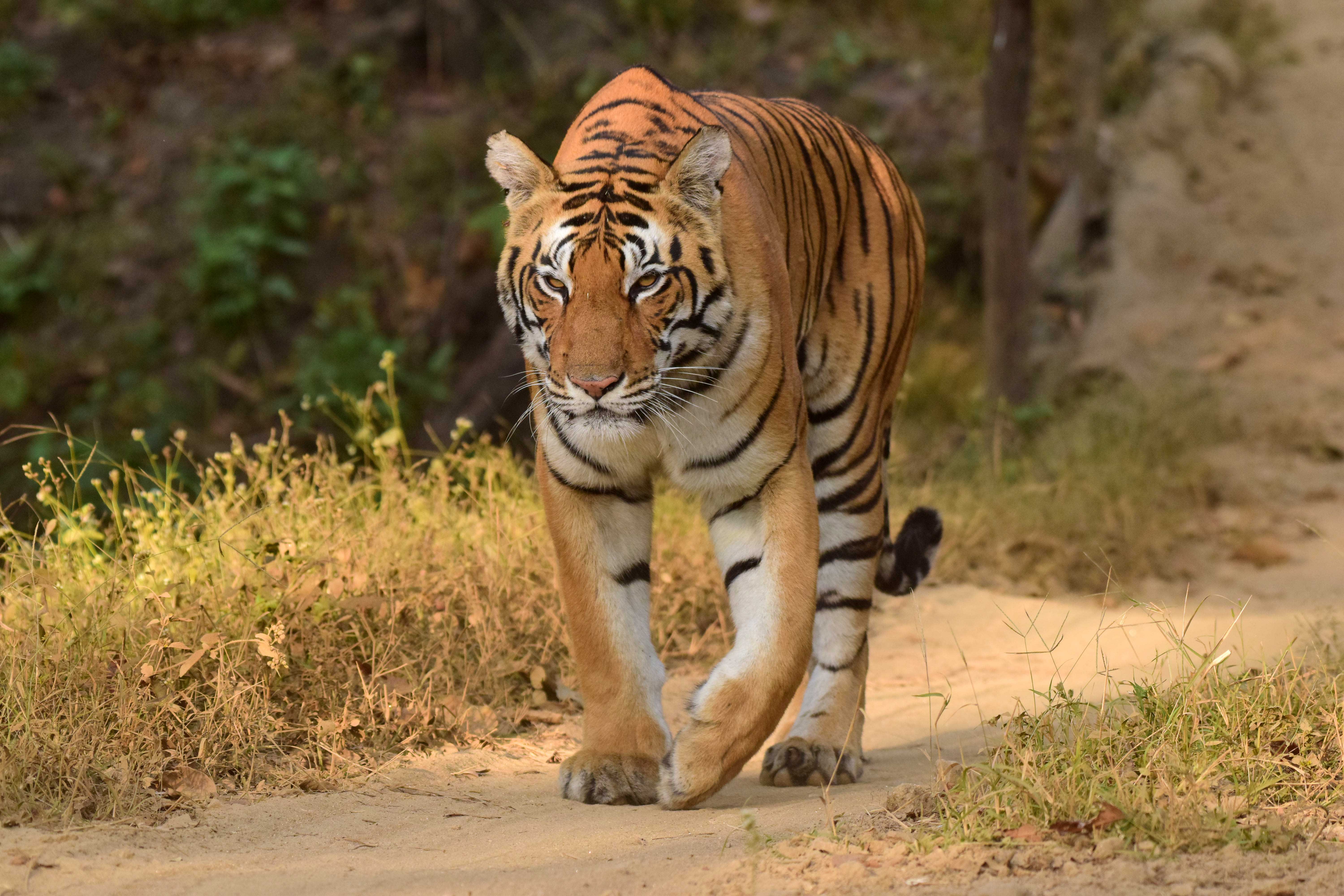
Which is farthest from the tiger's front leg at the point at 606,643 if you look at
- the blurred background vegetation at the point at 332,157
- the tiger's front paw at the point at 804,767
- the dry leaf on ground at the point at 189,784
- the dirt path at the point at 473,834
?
the blurred background vegetation at the point at 332,157

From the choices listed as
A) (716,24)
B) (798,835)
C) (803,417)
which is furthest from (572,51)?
(798,835)

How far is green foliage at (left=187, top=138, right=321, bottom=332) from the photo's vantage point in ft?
31.9

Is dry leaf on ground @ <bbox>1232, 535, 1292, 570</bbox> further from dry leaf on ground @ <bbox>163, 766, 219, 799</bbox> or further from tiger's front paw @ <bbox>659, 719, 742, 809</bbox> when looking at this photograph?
dry leaf on ground @ <bbox>163, 766, 219, 799</bbox>

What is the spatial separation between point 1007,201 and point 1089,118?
1.95 meters

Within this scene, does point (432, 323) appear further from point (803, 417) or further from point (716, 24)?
point (803, 417)

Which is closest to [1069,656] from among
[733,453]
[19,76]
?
[733,453]

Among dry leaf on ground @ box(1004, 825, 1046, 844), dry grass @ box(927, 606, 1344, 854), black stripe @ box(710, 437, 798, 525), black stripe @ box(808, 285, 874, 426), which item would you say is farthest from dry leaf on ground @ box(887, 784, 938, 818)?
black stripe @ box(808, 285, 874, 426)

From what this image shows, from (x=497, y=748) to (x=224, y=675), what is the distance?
79 centimetres

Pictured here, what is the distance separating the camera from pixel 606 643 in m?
3.38

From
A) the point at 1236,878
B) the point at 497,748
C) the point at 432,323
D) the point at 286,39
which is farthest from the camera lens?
the point at 286,39

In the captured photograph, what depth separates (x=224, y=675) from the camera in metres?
3.42

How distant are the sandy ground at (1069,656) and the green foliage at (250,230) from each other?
5521mm

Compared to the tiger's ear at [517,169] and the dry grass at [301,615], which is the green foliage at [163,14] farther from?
the tiger's ear at [517,169]

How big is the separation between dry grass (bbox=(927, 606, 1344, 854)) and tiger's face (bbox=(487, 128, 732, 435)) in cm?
108
